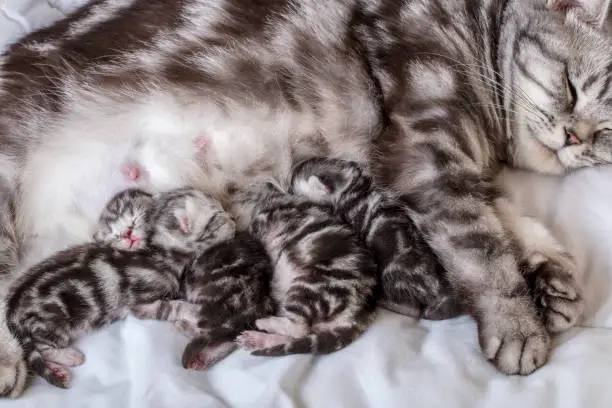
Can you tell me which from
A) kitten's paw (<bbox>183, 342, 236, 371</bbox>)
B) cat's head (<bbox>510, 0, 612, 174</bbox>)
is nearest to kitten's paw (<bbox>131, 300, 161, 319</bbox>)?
kitten's paw (<bbox>183, 342, 236, 371</bbox>)

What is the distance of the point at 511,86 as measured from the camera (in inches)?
62.3

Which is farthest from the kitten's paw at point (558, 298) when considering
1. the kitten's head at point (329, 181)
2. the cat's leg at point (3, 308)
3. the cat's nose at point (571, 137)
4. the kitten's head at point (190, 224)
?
Answer: the cat's leg at point (3, 308)

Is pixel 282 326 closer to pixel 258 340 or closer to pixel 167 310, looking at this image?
pixel 258 340

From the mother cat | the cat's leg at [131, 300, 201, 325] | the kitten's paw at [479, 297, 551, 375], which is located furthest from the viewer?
the mother cat

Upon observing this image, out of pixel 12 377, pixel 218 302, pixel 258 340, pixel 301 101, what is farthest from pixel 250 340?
pixel 301 101

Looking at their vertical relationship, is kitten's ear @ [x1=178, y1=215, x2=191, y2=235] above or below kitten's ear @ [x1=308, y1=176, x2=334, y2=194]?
below

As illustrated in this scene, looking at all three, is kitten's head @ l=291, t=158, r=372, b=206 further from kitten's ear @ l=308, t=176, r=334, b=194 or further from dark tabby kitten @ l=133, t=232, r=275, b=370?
dark tabby kitten @ l=133, t=232, r=275, b=370

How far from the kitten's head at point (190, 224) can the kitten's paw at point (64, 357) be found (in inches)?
12.0

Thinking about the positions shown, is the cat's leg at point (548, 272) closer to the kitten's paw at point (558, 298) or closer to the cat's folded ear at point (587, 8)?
the kitten's paw at point (558, 298)

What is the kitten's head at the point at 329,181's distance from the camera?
5.11ft

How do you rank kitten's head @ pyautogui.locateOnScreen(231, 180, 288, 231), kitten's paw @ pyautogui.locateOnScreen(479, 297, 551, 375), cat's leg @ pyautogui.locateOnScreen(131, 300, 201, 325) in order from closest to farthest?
kitten's paw @ pyautogui.locateOnScreen(479, 297, 551, 375) → cat's leg @ pyautogui.locateOnScreen(131, 300, 201, 325) → kitten's head @ pyautogui.locateOnScreen(231, 180, 288, 231)

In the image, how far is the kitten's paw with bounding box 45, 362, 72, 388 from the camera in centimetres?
127

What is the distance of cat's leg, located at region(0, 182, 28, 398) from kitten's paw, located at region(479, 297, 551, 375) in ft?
2.97

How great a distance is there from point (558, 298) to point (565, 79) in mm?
514
